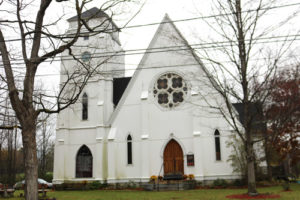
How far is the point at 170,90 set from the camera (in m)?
26.5

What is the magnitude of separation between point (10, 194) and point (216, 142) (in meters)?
15.3

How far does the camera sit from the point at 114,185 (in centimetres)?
2541

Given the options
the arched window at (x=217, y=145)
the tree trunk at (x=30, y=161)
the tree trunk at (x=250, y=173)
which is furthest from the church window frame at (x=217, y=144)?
the tree trunk at (x=30, y=161)

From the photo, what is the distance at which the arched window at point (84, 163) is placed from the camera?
89.1 ft

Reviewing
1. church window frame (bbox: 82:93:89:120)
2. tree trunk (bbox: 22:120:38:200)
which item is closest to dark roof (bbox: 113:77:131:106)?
church window frame (bbox: 82:93:89:120)

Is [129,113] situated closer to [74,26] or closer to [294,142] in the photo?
[74,26]

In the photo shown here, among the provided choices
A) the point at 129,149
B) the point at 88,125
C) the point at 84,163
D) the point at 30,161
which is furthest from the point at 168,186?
the point at 30,161

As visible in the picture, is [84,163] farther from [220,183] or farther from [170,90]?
[220,183]

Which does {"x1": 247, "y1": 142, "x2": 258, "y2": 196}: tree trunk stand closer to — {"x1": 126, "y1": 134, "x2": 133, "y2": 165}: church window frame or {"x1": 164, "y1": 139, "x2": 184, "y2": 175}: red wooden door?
{"x1": 164, "y1": 139, "x2": 184, "y2": 175}: red wooden door

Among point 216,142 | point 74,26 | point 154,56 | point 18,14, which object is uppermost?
point 74,26

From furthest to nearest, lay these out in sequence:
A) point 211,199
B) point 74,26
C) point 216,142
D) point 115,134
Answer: point 74,26 → point 115,134 → point 216,142 → point 211,199

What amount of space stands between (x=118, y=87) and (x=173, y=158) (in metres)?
9.55

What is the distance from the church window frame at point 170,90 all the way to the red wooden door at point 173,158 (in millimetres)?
3174

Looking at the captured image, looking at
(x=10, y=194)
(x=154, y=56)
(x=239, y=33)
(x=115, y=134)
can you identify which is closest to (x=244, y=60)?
(x=239, y=33)
